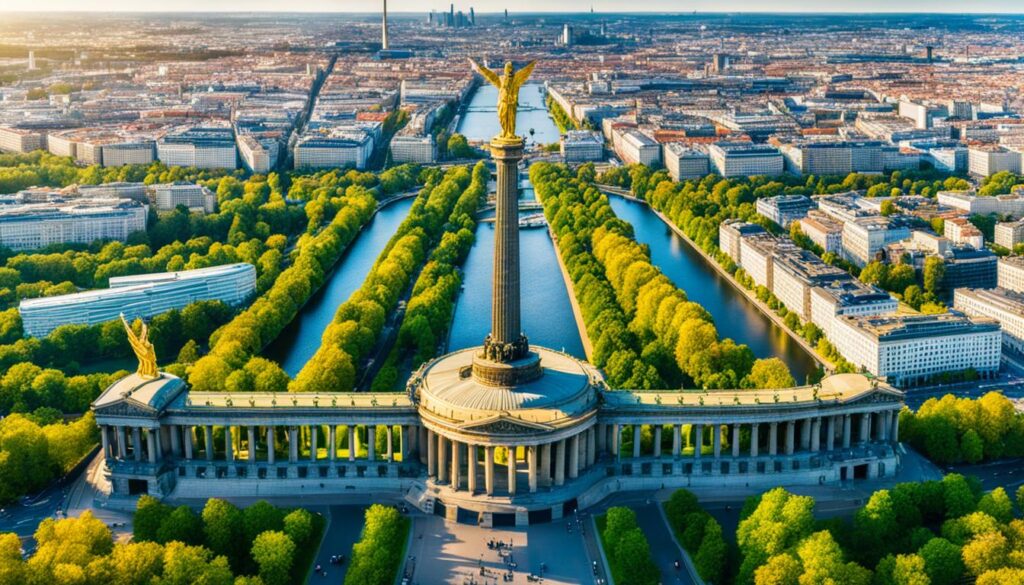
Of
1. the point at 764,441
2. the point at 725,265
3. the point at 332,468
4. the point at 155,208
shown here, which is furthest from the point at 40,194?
the point at 764,441

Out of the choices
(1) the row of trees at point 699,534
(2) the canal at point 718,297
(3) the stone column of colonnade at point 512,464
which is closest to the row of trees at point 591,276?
(2) the canal at point 718,297

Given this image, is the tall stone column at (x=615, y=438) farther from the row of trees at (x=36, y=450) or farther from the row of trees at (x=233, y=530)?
the row of trees at (x=36, y=450)

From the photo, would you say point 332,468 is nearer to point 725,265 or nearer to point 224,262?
point 224,262

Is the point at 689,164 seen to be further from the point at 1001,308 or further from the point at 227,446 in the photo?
the point at 227,446

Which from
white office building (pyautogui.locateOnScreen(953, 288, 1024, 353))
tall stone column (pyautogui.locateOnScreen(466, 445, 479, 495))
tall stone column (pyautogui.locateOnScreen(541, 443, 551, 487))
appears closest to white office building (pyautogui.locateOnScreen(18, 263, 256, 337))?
tall stone column (pyautogui.locateOnScreen(466, 445, 479, 495))

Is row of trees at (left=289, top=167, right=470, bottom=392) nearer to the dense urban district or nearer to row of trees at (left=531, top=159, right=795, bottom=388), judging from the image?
the dense urban district

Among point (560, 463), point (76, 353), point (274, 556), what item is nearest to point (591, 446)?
point (560, 463)
